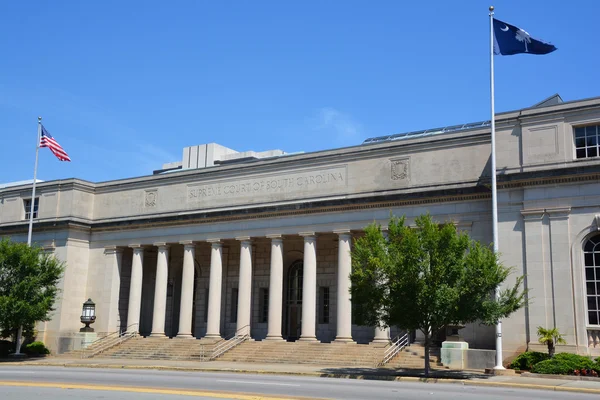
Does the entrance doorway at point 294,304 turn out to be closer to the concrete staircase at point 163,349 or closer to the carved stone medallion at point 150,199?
the concrete staircase at point 163,349

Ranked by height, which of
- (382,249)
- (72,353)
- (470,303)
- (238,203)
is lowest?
(72,353)

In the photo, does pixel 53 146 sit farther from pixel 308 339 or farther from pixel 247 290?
pixel 308 339

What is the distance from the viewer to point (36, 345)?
48.0 m

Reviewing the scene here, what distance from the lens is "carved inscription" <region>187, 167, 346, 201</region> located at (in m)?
43.8

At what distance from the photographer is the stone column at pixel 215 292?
45.8 m

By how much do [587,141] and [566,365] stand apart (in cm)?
1201

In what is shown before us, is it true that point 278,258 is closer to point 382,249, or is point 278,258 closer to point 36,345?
point 382,249

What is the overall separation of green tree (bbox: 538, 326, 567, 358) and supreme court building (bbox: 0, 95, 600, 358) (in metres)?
0.71

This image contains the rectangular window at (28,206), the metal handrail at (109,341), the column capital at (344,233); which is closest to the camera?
the column capital at (344,233)

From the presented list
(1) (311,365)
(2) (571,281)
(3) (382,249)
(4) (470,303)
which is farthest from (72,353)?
(2) (571,281)

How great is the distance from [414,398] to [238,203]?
2983 cm

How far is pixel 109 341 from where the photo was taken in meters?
47.4

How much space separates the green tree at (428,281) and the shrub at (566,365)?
8.83ft

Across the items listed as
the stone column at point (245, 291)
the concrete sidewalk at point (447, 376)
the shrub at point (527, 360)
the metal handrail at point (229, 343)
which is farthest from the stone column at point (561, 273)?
the stone column at point (245, 291)
